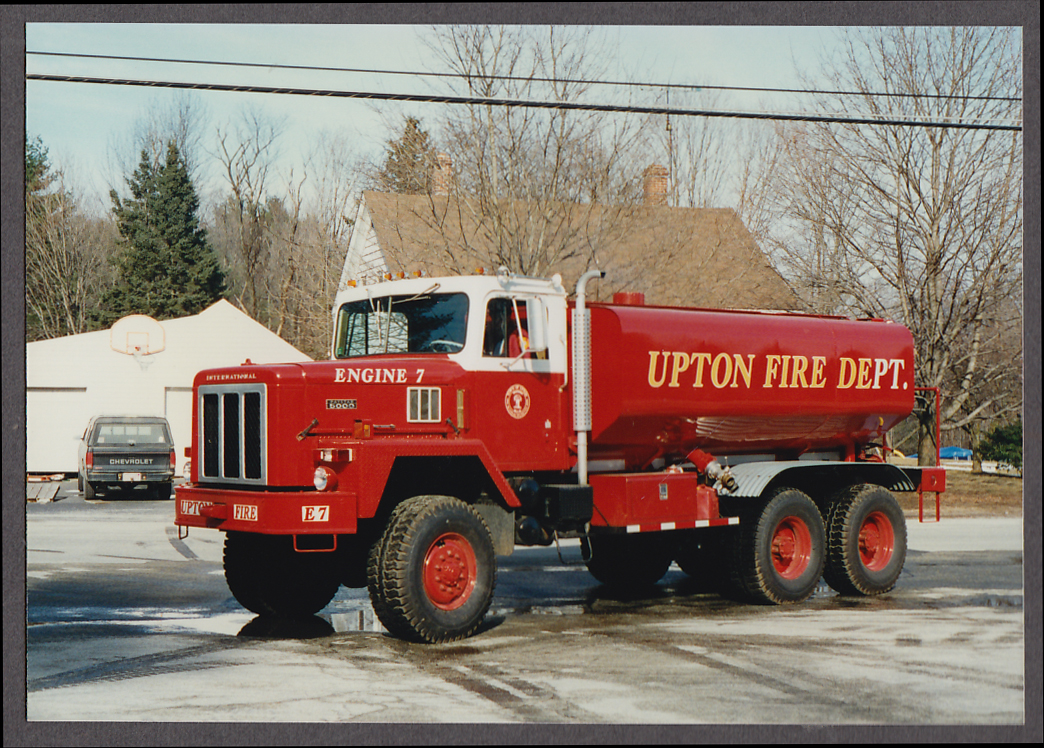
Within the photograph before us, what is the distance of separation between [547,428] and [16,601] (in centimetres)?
512

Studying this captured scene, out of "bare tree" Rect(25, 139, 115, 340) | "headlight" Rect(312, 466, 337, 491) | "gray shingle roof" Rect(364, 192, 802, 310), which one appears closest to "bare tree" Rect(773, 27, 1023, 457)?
"gray shingle roof" Rect(364, 192, 802, 310)

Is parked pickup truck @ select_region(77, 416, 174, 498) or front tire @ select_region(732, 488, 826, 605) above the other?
parked pickup truck @ select_region(77, 416, 174, 498)

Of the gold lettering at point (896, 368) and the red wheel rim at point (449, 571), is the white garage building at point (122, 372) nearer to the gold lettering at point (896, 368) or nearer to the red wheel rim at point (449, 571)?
the gold lettering at point (896, 368)

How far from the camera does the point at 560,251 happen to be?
23516 millimetres

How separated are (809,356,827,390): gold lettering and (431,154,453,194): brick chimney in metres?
12.4

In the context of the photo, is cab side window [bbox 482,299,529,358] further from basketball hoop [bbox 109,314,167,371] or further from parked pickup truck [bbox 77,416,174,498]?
basketball hoop [bbox 109,314,167,371]

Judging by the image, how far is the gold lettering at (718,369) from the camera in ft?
37.1

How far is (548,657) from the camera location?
888cm

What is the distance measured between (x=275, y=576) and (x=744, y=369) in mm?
5182

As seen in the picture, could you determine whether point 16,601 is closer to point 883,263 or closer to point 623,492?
point 623,492

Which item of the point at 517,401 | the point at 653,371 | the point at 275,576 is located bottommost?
the point at 275,576

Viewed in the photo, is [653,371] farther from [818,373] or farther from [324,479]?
[324,479]

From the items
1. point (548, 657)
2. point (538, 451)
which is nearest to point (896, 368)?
point (538, 451)

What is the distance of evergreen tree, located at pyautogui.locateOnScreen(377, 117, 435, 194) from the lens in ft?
76.4
